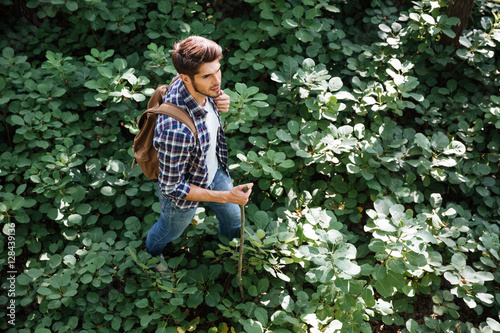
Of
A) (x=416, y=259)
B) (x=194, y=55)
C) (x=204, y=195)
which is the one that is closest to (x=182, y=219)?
(x=204, y=195)

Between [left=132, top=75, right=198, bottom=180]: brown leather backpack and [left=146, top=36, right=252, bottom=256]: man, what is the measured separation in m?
0.04

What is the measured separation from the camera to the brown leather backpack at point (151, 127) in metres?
1.97

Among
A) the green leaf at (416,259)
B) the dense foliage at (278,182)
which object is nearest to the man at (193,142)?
the dense foliage at (278,182)

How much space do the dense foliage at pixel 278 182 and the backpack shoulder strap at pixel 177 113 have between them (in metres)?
0.83

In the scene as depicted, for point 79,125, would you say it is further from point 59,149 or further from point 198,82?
point 198,82

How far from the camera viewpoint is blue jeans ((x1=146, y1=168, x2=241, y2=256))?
2.30 meters

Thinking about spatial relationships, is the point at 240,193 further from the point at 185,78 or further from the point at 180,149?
the point at 185,78

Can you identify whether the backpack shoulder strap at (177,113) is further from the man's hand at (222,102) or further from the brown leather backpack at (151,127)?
the man's hand at (222,102)

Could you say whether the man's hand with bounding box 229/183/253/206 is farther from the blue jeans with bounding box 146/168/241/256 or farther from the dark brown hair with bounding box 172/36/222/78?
the dark brown hair with bounding box 172/36/222/78

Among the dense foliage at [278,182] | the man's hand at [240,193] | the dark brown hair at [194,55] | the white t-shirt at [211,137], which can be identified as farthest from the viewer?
the dense foliage at [278,182]

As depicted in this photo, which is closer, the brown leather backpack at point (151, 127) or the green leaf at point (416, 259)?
the brown leather backpack at point (151, 127)

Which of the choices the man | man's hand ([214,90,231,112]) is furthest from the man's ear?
man's hand ([214,90,231,112])

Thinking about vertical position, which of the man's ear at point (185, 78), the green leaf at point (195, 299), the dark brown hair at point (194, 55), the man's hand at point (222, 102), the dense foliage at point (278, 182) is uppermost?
the dark brown hair at point (194, 55)

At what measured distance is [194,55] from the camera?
6.21 feet
